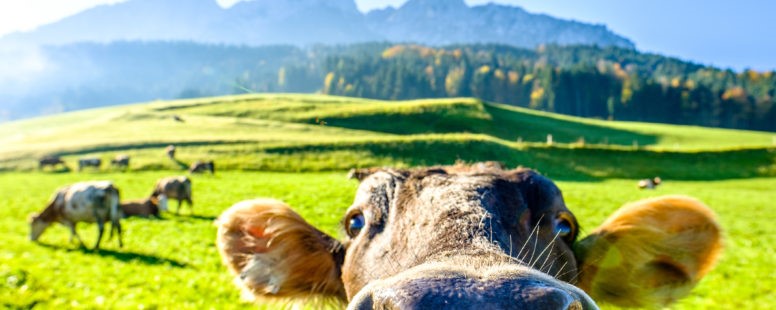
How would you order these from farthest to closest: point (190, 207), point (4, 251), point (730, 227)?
point (190, 207) < point (730, 227) < point (4, 251)

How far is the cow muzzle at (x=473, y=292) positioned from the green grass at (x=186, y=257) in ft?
7.89

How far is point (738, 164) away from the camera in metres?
43.7

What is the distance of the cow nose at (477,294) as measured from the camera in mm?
1573

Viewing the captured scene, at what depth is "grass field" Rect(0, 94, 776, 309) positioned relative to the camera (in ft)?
29.7

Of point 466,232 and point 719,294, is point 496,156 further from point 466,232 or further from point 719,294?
point 466,232

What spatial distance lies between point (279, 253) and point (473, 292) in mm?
2536

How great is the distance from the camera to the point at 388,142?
4000cm

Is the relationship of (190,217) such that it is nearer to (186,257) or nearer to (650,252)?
(186,257)

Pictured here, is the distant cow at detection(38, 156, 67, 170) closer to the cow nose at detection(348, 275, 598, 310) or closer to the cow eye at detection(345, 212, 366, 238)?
the cow eye at detection(345, 212, 366, 238)

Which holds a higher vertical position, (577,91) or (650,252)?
(650,252)

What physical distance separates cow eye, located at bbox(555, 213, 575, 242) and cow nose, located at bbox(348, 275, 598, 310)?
5.24 feet

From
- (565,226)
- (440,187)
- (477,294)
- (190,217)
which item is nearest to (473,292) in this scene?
(477,294)

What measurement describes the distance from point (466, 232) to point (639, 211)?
1957mm

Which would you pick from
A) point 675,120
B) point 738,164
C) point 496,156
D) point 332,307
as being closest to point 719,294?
point 332,307
